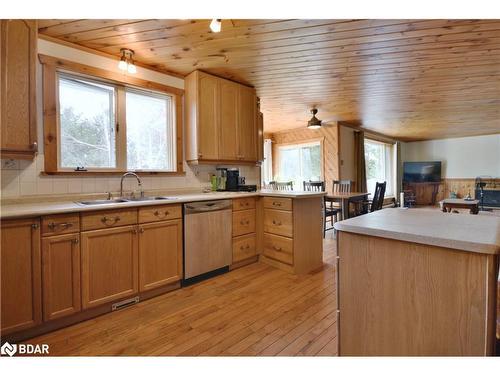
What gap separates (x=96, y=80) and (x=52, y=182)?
107 cm

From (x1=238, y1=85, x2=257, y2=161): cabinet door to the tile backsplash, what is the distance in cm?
80

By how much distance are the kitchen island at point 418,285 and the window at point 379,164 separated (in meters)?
6.83

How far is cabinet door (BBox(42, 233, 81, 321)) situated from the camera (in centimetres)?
164

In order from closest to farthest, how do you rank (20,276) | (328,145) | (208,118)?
(20,276)
(208,118)
(328,145)

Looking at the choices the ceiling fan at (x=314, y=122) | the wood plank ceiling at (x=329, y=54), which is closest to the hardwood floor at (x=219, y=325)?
the wood plank ceiling at (x=329, y=54)

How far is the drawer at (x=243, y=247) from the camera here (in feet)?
9.16

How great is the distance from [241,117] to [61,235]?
235 cm

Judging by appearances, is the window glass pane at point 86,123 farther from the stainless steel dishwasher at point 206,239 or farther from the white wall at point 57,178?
the stainless steel dishwasher at point 206,239

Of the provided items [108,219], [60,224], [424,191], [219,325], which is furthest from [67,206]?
[424,191]

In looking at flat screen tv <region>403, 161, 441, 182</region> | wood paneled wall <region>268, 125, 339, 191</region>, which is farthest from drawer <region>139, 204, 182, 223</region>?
flat screen tv <region>403, 161, 441, 182</region>

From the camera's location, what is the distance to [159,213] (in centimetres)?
218

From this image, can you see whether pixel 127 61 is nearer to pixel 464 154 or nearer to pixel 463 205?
pixel 463 205

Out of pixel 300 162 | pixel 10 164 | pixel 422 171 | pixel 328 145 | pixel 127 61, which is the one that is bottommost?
pixel 10 164

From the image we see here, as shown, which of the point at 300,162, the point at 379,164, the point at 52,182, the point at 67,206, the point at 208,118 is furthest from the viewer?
the point at 379,164
